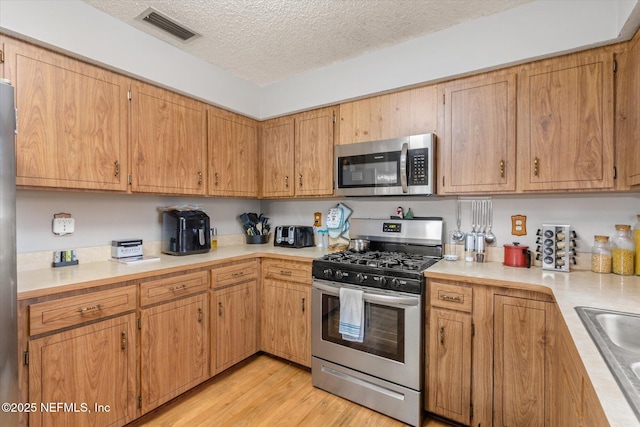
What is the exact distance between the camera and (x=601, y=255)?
1.82 m

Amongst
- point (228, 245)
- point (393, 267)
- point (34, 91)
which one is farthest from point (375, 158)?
point (34, 91)

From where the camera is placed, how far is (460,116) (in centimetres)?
208

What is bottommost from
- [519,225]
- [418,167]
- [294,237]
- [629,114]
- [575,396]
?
[575,396]

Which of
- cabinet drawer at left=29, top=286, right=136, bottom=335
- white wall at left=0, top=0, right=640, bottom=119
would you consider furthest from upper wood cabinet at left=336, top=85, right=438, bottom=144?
cabinet drawer at left=29, top=286, right=136, bottom=335

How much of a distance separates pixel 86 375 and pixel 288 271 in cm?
137

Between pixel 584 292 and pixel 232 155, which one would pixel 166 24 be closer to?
pixel 232 155

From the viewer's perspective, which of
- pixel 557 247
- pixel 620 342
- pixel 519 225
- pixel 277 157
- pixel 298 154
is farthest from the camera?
pixel 277 157

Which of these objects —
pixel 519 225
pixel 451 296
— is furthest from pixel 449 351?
pixel 519 225

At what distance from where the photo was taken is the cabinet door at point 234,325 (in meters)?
2.30

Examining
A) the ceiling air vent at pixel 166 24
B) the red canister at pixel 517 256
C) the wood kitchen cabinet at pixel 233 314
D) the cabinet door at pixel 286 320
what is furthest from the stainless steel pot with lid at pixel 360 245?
the ceiling air vent at pixel 166 24

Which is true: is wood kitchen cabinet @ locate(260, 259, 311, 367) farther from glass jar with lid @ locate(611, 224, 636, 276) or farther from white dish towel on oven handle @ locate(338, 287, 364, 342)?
glass jar with lid @ locate(611, 224, 636, 276)

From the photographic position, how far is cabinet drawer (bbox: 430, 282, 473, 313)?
5.83 ft

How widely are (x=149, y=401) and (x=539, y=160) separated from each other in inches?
110

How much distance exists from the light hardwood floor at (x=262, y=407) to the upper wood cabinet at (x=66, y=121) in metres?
1.52
